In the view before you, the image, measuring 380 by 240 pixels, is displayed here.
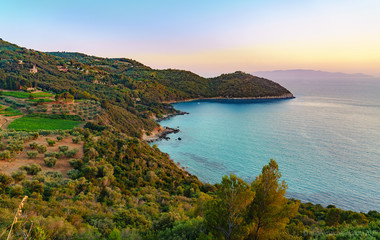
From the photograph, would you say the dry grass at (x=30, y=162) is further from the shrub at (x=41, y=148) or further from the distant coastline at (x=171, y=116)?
the distant coastline at (x=171, y=116)

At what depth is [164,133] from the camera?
7088 centimetres

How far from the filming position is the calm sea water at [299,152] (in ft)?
117

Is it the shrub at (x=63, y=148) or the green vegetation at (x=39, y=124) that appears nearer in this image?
the shrub at (x=63, y=148)

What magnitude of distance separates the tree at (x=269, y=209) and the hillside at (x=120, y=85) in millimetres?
48601

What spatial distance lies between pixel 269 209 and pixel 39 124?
44.8 m

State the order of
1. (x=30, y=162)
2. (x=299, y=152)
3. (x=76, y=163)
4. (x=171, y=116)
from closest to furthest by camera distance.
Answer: (x=30, y=162), (x=76, y=163), (x=299, y=152), (x=171, y=116)

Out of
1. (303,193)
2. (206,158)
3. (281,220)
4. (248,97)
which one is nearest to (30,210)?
(281,220)

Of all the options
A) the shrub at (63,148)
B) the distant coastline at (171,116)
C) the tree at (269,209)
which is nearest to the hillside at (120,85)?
the distant coastline at (171,116)

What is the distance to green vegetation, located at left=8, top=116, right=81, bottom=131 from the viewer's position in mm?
37297

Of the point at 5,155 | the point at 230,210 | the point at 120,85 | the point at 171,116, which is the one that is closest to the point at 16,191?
the point at 5,155

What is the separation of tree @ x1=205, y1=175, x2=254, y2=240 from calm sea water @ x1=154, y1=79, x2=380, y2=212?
27.9m

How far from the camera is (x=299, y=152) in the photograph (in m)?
51.4

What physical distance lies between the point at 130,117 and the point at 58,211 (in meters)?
59.2

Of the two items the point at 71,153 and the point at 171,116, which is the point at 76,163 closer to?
the point at 71,153
